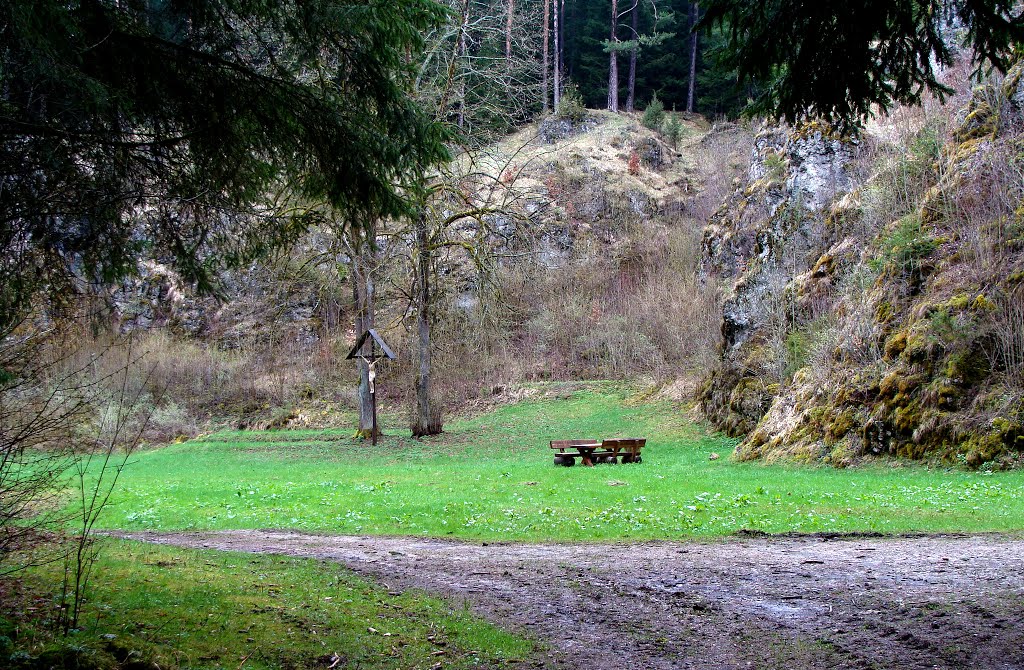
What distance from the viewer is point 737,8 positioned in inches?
237

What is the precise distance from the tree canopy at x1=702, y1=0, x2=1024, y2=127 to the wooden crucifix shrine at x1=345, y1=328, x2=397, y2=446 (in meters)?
18.5

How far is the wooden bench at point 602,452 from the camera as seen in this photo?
1820 centimetres

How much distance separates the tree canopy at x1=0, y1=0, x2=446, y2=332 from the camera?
5.30 meters

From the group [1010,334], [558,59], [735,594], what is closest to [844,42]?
[735,594]

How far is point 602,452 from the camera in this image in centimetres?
1883

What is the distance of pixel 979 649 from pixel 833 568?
245 centimetres

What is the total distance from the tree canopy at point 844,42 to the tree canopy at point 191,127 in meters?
2.79

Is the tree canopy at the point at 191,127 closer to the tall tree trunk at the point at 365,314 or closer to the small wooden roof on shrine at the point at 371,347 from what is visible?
the small wooden roof on shrine at the point at 371,347

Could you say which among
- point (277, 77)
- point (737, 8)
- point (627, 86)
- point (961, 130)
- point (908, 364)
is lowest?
point (908, 364)

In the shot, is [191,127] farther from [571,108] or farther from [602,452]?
[571,108]

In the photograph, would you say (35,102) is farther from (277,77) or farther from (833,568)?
(833,568)

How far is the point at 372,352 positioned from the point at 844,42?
22.2 metres

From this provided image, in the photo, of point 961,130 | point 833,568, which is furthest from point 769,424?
point 833,568

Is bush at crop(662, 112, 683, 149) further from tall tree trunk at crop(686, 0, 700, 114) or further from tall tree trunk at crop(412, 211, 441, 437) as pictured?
tall tree trunk at crop(412, 211, 441, 437)
